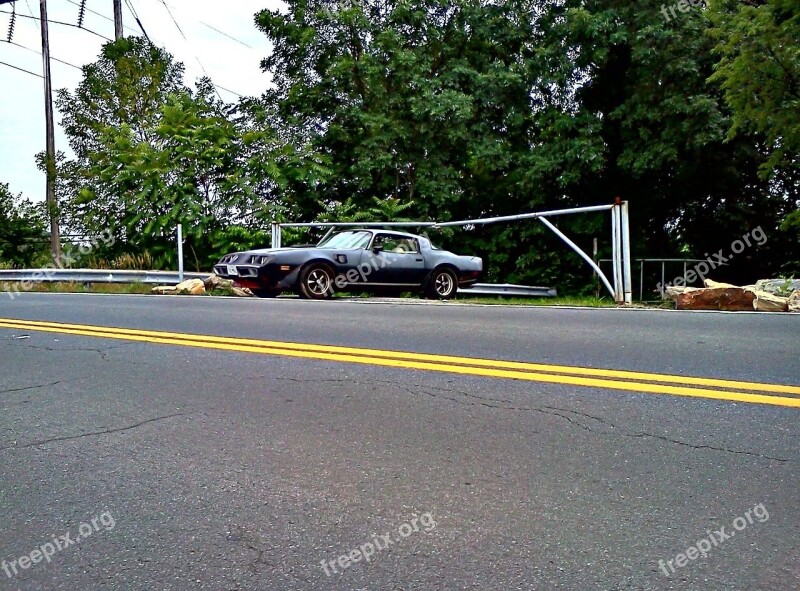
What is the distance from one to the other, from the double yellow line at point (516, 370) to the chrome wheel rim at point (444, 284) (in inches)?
286

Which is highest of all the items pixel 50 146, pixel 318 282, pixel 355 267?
pixel 50 146

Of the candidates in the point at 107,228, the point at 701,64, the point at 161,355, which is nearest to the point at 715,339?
the point at 161,355

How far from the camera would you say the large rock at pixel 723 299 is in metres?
10.5

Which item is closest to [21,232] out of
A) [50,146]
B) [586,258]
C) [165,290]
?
[50,146]

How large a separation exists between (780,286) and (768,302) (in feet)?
3.73

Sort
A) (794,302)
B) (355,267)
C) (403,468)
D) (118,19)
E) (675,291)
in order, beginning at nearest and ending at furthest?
(403,468), (794,302), (675,291), (355,267), (118,19)

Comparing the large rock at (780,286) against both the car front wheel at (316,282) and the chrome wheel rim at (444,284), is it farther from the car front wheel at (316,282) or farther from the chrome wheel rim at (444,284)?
the car front wheel at (316,282)

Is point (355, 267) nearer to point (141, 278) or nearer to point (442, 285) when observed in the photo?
point (442, 285)

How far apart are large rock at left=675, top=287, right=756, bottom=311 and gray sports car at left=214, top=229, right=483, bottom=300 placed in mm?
5048

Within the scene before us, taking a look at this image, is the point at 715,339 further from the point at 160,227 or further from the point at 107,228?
the point at 107,228

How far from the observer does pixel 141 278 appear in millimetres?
16547

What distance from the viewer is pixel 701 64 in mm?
19453

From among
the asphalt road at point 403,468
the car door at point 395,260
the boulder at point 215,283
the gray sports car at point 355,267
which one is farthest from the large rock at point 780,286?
the boulder at point 215,283

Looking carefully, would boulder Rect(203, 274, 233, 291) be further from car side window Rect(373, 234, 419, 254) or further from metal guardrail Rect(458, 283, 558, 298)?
metal guardrail Rect(458, 283, 558, 298)
